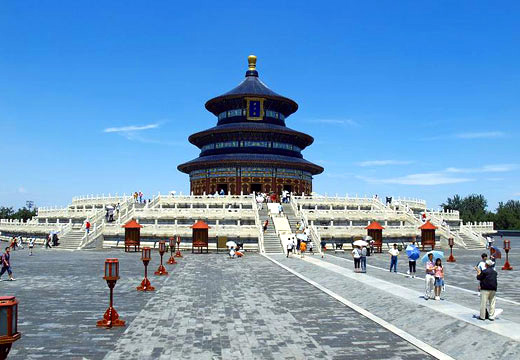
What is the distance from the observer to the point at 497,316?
12.9m

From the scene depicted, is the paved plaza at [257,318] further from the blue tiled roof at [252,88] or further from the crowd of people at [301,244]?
the blue tiled roof at [252,88]

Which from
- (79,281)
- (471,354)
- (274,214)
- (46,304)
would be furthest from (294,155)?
(471,354)

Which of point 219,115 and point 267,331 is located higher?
point 219,115

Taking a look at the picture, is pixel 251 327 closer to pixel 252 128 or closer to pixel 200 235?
pixel 200 235

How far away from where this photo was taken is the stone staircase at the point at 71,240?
4150cm

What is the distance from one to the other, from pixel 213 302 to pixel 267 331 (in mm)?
4469

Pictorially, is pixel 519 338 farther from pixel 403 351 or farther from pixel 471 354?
pixel 403 351

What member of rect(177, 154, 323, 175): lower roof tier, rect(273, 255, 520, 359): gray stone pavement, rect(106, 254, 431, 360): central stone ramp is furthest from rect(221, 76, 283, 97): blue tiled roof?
rect(106, 254, 431, 360): central stone ramp

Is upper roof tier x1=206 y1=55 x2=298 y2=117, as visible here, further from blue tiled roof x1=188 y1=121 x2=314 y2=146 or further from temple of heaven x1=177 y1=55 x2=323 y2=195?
blue tiled roof x1=188 y1=121 x2=314 y2=146

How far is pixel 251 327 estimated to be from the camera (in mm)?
12906

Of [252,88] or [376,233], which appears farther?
[252,88]

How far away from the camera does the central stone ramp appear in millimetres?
10594

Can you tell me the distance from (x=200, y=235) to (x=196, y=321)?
24.1m

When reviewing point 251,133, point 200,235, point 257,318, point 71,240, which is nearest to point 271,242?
point 200,235
